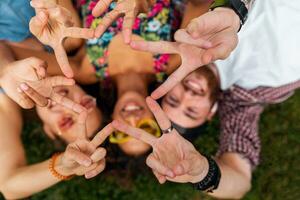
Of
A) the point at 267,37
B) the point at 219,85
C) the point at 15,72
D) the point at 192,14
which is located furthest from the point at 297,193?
the point at 15,72

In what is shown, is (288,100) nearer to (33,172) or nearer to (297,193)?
(297,193)

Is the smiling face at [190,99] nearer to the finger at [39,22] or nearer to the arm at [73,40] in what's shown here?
the arm at [73,40]

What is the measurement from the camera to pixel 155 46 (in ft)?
4.91

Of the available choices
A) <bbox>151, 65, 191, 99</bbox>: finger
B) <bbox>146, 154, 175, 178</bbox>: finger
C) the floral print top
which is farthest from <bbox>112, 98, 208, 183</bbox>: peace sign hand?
the floral print top

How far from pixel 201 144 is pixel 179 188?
0.98ft

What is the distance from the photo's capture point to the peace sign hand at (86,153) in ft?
5.38

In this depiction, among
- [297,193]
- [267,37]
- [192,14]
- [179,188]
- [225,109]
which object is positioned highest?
[192,14]

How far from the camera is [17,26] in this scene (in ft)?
Result: 7.22

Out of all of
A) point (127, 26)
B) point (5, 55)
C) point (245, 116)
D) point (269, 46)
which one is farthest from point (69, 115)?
point (269, 46)

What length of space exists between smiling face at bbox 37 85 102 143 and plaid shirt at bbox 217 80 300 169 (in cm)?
73

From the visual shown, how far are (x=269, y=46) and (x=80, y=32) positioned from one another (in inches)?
41.8

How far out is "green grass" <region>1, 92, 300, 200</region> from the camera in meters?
2.66

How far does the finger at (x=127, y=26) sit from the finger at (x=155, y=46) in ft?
0.09

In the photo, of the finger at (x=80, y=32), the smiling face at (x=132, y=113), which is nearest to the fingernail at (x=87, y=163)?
the finger at (x=80, y=32)
